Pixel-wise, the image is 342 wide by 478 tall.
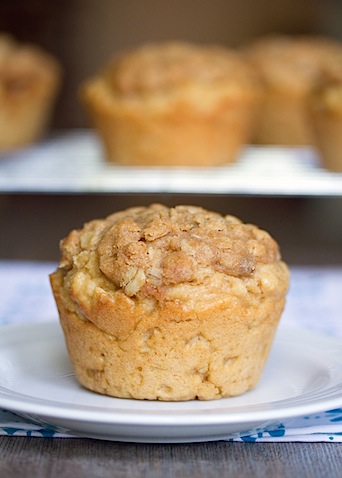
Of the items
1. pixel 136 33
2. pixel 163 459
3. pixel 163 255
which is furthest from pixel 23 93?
pixel 163 459

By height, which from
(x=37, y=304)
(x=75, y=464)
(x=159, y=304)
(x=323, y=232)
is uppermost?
(x=159, y=304)

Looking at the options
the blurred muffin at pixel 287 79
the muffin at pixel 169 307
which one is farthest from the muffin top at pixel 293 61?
the muffin at pixel 169 307

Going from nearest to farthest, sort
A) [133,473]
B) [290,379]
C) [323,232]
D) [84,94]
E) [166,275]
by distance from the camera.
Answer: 1. [133,473]
2. [166,275]
3. [290,379]
4. [84,94]
5. [323,232]

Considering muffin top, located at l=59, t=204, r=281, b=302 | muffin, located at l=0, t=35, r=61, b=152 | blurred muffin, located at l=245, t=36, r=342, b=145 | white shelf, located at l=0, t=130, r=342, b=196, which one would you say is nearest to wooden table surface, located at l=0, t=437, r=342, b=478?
muffin top, located at l=59, t=204, r=281, b=302

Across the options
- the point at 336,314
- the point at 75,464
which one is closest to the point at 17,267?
the point at 336,314

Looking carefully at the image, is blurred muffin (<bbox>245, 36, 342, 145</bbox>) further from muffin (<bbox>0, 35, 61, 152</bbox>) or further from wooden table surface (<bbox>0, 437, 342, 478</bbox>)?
wooden table surface (<bbox>0, 437, 342, 478</bbox>)

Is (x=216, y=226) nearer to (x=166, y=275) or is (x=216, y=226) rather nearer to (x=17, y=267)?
(x=166, y=275)
